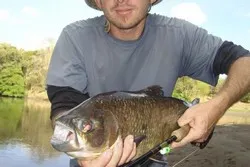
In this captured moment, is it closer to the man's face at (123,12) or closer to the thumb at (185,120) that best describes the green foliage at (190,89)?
the man's face at (123,12)

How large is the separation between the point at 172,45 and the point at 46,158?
85.3ft

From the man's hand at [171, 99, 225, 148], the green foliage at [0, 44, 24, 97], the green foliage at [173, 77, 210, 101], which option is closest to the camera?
the man's hand at [171, 99, 225, 148]

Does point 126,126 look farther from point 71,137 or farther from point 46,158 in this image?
point 46,158

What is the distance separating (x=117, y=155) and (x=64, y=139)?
0.45 metres

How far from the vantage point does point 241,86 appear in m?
3.64

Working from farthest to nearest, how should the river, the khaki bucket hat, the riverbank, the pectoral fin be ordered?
the river, the riverbank, the khaki bucket hat, the pectoral fin

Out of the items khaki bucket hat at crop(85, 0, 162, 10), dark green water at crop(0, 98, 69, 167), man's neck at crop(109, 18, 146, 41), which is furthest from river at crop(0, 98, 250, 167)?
man's neck at crop(109, 18, 146, 41)

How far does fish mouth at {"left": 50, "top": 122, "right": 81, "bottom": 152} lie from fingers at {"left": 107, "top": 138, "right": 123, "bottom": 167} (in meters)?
Result: 0.30

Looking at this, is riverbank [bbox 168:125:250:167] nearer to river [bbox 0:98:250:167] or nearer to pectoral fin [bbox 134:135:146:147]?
river [bbox 0:98:250:167]


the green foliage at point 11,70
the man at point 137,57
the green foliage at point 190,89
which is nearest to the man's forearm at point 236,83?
the man at point 137,57

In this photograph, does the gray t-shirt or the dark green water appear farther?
the dark green water

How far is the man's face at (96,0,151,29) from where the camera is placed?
361 centimetres

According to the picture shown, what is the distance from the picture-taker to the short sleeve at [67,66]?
3520 mm

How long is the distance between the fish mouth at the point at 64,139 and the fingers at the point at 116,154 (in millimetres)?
298
